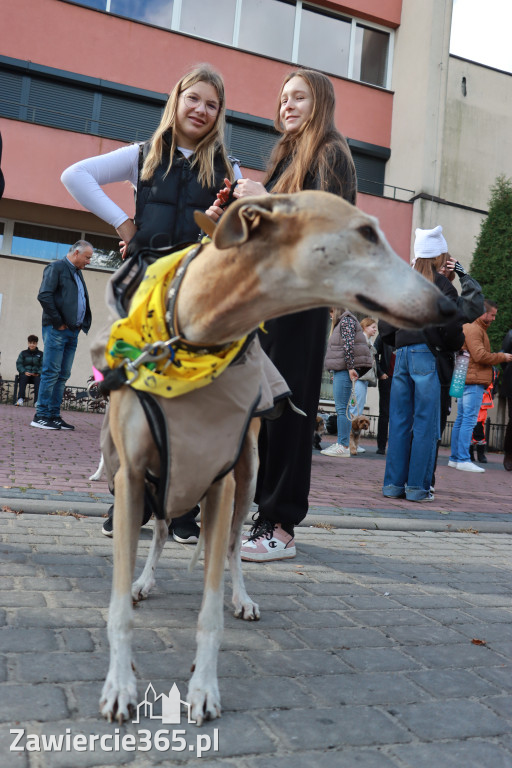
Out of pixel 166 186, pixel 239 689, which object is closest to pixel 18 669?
pixel 239 689

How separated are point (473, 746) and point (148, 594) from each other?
1.57 m

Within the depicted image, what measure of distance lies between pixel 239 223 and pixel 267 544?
2363 mm

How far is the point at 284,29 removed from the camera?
17.6 metres

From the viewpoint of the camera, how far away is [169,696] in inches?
78.7

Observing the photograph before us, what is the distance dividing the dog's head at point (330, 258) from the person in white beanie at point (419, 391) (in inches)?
172

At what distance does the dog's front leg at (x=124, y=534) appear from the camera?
201 centimetres

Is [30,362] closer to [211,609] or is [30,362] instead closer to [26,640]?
[26,640]

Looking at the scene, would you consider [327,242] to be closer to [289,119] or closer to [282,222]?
[282,222]

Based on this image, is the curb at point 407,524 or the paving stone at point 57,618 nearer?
the paving stone at point 57,618

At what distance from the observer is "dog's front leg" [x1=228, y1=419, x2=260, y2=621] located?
2807mm

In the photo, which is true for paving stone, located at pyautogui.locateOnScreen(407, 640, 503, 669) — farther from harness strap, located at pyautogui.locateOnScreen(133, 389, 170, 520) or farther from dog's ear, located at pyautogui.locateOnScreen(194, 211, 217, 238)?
dog's ear, located at pyautogui.locateOnScreen(194, 211, 217, 238)

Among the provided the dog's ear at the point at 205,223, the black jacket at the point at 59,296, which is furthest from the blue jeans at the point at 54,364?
the dog's ear at the point at 205,223

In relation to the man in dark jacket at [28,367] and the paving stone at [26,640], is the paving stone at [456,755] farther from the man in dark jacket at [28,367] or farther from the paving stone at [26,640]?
the man in dark jacket at [28,367]

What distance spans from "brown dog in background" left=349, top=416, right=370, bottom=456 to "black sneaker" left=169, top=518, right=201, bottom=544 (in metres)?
6.54
